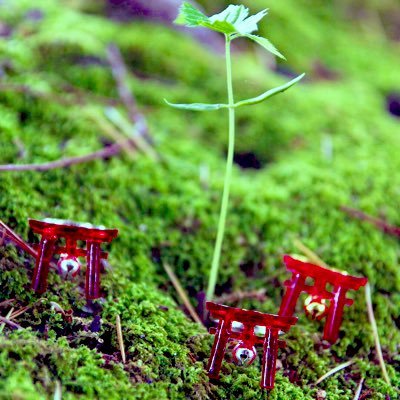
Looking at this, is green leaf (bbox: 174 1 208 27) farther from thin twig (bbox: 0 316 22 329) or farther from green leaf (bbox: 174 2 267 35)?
thin twig (bbox: 0 316 22 329)

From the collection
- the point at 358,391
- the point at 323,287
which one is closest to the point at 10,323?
the point at 323,287

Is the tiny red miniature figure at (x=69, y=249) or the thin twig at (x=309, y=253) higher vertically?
the tiny red miniature figure at (x=69, y=249)

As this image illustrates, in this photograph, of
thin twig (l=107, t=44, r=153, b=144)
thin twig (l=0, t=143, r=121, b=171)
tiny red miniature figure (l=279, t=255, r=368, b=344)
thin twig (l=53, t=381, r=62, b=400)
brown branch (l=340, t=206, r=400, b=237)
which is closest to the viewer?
thin twig (l=53, t=381, r=62, b=400)

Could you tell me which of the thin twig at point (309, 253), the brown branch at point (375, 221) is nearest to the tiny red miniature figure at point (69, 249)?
the thin twig at point (309, 253)

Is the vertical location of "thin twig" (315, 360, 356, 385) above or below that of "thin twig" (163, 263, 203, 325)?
below

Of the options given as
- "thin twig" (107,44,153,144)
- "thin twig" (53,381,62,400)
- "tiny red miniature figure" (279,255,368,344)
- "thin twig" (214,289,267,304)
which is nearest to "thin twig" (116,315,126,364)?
"thin twig" (53,381,62,400)

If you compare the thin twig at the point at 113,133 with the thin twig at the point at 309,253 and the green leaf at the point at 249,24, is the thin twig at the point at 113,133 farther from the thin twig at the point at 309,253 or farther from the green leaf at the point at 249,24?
the green leaf at the point at 249,24

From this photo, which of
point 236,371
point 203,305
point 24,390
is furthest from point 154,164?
point 24,390
